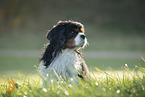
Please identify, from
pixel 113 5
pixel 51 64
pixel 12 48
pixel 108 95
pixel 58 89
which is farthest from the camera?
pixel 113 5

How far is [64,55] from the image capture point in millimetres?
4477

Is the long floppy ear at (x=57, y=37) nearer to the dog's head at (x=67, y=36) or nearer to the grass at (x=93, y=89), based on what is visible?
the dog's head at (x=67, y=36)

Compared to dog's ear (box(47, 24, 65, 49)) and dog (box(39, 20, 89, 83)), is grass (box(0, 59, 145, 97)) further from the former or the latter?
dog's ear (box(47, 24, 65, 49))

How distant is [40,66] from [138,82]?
2.07 metres

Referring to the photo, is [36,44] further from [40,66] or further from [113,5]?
[40,66]

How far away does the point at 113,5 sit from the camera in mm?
27453

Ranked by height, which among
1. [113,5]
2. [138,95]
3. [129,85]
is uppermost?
[113,5]

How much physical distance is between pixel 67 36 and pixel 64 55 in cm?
42

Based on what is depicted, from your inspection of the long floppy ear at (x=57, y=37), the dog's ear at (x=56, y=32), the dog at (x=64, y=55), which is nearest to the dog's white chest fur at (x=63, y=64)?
the dog at (x=64, y=55)

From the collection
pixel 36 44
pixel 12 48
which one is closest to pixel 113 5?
pixel 36 44

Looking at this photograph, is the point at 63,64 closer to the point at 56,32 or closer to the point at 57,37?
the point at 57,37

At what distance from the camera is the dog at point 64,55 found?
442cm

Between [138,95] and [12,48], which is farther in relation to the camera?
[12,48]

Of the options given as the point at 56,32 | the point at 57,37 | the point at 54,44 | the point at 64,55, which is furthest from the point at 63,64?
the point at 56,32
